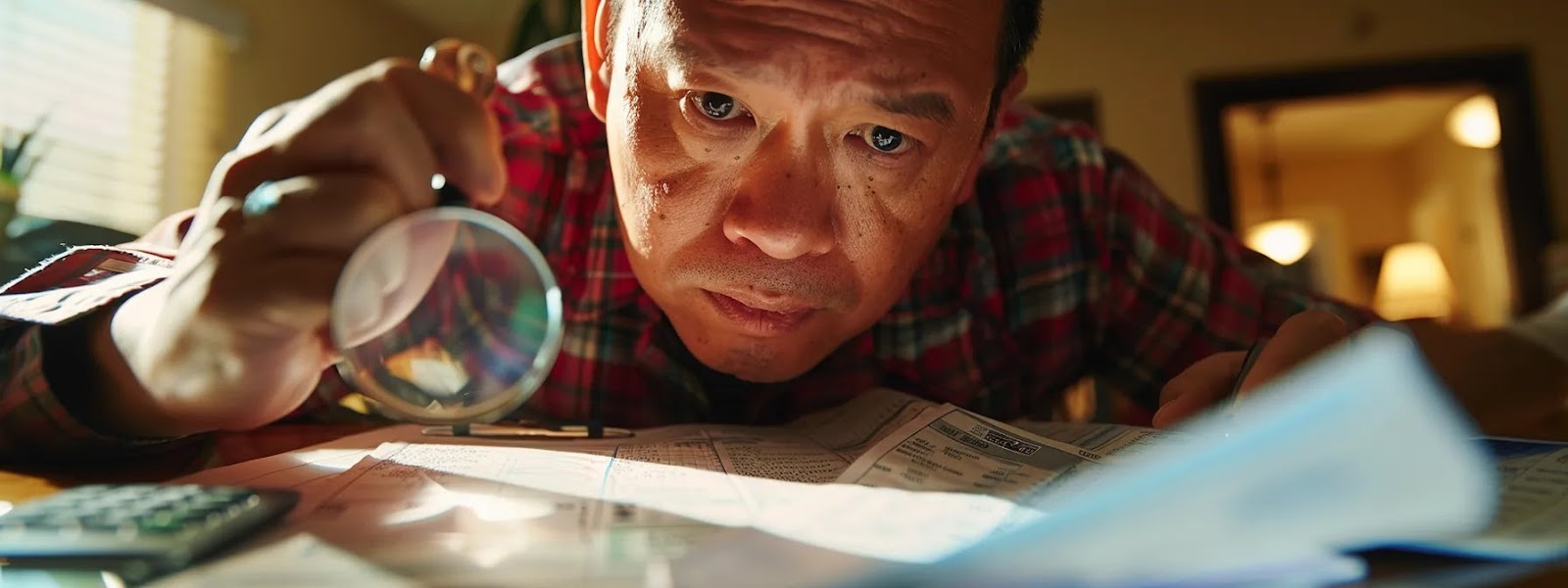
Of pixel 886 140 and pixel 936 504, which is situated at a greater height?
pixel 886 140

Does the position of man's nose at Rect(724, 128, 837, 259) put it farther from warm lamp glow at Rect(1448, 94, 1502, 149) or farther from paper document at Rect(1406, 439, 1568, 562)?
warm lamp glow at Rect(1448, 94, 1502, 149)

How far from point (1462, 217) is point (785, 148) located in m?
7.44

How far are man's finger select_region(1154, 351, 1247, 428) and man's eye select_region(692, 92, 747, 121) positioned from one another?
38cm

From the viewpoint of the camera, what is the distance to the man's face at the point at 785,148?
2.22 ft

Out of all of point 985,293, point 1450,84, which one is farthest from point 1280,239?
point 985,293

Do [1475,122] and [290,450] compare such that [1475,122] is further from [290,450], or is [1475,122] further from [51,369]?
[51,369]

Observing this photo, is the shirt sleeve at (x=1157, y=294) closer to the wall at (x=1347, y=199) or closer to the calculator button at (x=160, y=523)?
the calculator button at (x=160, y=523)

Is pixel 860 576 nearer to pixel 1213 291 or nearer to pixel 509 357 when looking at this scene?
pixel 509 357

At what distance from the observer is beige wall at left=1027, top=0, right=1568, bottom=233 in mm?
3889

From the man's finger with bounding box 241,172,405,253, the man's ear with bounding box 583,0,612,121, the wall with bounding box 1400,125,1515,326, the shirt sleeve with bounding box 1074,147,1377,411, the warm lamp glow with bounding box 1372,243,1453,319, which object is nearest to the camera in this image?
the man's finger with bounding box 241,172,405,253

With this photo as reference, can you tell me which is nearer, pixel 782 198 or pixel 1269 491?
pixel 1269 491

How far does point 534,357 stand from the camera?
1.98 ft

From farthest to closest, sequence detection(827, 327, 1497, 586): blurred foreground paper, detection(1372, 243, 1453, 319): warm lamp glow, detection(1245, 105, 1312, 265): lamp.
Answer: detection(1372, 243, 1453, 319): warm lamp glow, detection(1245, 105, 1312, 265): lamp, detection(827, 327, 1497, 586): blurred foreground paper

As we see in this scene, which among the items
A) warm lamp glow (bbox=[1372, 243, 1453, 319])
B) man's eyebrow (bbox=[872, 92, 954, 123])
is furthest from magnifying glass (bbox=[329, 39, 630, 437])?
warm lamp glow (bbox=[1372, 243, 1453, 319])
